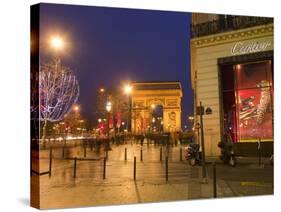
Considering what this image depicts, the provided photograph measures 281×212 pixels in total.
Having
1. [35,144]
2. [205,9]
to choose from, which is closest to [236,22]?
[205,9]

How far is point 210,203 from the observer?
10789mm

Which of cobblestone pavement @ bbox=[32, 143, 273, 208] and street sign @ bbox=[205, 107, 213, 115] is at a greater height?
street sign @ bbox=[205, 107, 213, 115]

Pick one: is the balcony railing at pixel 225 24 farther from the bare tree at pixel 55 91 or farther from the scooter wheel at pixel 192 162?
the bare tree at pixel 55 91

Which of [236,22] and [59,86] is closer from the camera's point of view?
[59,86]

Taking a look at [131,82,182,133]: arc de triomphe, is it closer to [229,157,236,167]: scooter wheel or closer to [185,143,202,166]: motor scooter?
[185,143,202,166]: motor scooter

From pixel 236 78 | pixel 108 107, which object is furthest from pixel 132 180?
pixel 236 78

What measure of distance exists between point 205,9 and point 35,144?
526 centimetres

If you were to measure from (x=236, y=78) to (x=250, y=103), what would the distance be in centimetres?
164

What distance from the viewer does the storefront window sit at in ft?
42.9

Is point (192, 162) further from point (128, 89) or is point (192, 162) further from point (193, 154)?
point (128, 89)

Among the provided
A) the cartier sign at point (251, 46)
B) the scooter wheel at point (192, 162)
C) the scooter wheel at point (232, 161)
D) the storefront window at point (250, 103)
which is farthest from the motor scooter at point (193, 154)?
the cartier sign at point (251, 46)

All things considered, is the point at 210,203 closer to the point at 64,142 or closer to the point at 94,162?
the point at 94,162

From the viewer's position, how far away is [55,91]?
33.0 feet

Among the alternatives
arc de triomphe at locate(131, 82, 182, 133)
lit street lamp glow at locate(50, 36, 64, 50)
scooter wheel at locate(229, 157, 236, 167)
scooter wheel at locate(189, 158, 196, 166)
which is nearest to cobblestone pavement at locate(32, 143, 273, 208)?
scooter wheel at locate(189, 158, 196, 166)
